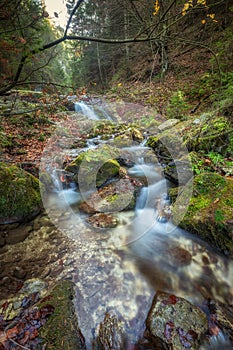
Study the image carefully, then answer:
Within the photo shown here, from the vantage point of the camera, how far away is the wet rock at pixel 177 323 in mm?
2158

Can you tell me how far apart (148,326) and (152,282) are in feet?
2.49

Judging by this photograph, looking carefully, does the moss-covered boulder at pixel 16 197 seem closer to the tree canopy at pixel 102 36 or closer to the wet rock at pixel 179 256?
the tree canopy at pixel 102 36

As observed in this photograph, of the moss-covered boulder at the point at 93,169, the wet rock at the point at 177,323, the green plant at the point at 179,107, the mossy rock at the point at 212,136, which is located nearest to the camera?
the wet rock at the point at 177,323

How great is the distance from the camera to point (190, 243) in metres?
3.68

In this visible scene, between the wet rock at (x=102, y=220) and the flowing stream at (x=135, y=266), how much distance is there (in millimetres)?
125

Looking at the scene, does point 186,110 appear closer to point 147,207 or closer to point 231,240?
point 147,207

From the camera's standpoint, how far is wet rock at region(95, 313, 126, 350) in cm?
225

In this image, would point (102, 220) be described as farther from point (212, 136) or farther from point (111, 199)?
point (212, 136)

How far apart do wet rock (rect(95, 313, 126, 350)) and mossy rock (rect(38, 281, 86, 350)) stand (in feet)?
0.75

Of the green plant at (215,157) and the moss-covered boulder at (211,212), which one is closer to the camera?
the moss-covered boulder at (211,212)

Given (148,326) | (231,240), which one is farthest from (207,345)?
(231,240)

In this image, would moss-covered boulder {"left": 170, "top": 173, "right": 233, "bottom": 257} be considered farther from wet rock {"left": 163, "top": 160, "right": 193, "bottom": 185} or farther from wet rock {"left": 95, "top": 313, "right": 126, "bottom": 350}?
wet rock {"left": 95, "top": 313, "right": 126, "bottom": 350}

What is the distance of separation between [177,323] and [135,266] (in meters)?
1.26

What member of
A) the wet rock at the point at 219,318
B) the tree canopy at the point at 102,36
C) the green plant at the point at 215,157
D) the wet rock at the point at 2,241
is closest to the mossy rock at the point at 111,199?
the wet rock at the point at 2,241
